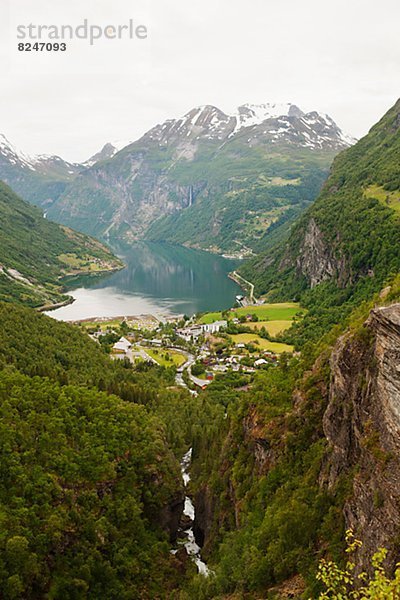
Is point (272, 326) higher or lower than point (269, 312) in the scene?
lower

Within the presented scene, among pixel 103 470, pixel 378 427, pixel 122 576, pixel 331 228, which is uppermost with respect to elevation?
pixel 331 228

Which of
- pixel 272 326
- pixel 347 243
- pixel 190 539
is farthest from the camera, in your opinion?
pixel 347 243

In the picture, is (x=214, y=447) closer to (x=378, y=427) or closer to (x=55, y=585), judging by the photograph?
(x=55, y=585)

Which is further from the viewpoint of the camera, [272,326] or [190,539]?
[272,326]

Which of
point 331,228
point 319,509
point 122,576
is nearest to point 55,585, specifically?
point 122,576

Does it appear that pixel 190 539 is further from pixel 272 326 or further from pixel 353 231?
pixel 353 231

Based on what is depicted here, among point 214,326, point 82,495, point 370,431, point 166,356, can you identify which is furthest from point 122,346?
point 370,431

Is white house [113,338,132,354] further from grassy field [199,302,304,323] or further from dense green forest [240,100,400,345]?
dense green forest [240,100,400,345]

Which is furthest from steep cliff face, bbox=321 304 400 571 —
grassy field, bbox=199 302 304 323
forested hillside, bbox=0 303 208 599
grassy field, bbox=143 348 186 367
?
grassy field, bbox=199 302 304 323
